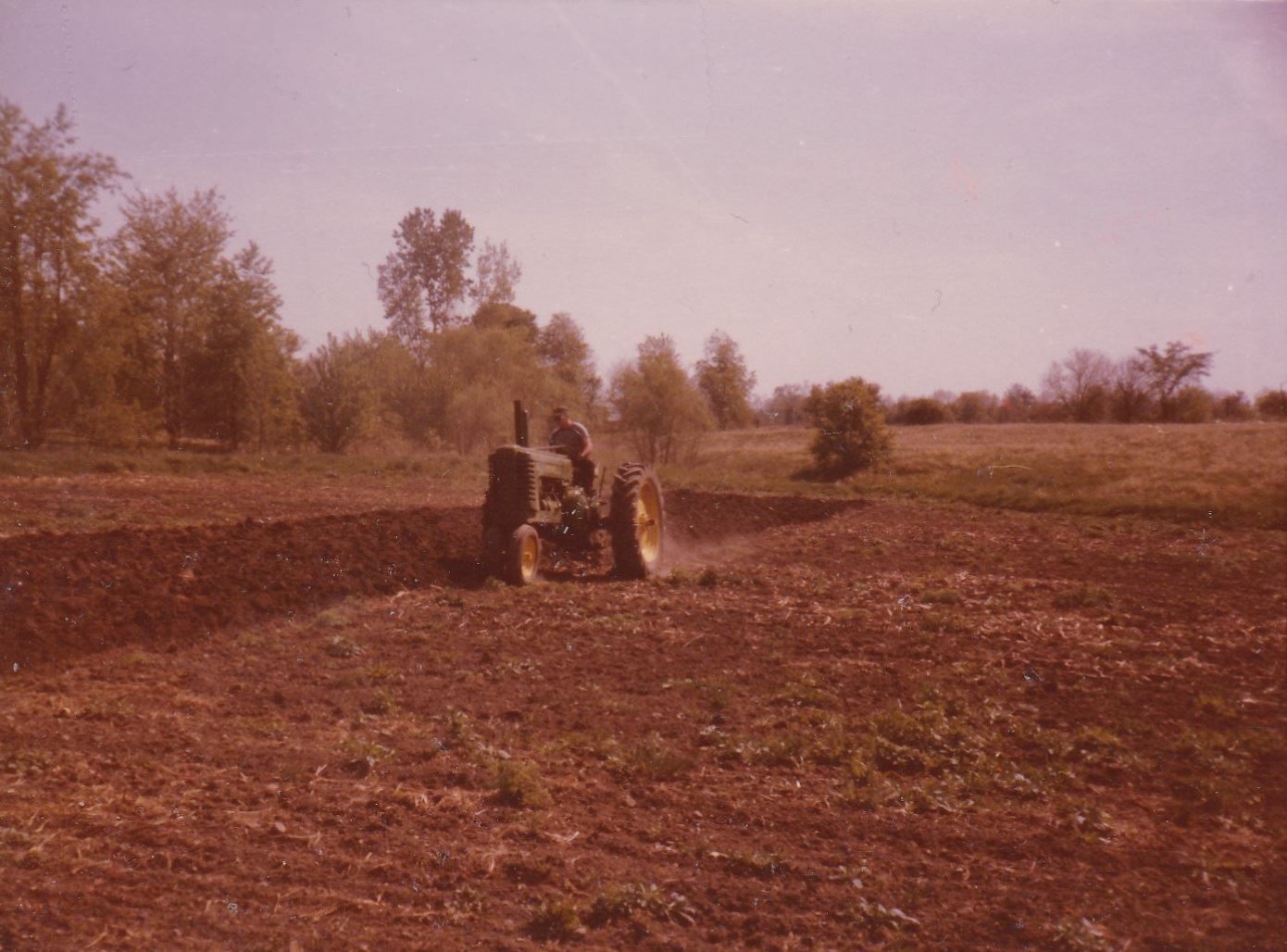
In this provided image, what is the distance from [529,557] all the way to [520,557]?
0.32m

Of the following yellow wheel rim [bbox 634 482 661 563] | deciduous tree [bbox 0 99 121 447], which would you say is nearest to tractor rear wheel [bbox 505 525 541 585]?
yellow wheel rim [bbox 634 482 661 563]

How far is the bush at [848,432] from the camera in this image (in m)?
30.6

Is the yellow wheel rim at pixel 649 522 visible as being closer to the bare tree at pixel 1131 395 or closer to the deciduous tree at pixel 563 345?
the bare tree at pixel 1131 395

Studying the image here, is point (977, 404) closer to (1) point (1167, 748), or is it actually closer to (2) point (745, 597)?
(2) point (745, 597)

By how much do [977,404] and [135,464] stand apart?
43327 mm

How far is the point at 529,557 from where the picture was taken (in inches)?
421

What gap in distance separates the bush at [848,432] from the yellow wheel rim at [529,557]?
21670 millimetres

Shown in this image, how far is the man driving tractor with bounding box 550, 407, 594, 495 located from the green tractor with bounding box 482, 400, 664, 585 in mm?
205

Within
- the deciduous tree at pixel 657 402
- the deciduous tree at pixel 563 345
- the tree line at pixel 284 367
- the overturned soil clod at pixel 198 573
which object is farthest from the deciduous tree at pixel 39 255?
the deciduous tree at pixel 563 345

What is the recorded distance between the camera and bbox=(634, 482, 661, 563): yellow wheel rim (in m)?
12.1

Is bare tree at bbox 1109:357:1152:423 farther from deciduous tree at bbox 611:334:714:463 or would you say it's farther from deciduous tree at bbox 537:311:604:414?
deciduous tree at bbox 537:311:604:414

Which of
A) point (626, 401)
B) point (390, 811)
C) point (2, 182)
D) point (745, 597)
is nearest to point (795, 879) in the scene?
point (390, 811)

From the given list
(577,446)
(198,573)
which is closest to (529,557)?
(577,446)

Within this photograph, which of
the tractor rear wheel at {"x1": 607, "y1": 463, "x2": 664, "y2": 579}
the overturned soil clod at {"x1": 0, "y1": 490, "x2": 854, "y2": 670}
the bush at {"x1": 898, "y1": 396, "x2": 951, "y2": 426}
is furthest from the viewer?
the bush at {"x1": 898, "y1": 396, "x2": 951, "y2": 426}
